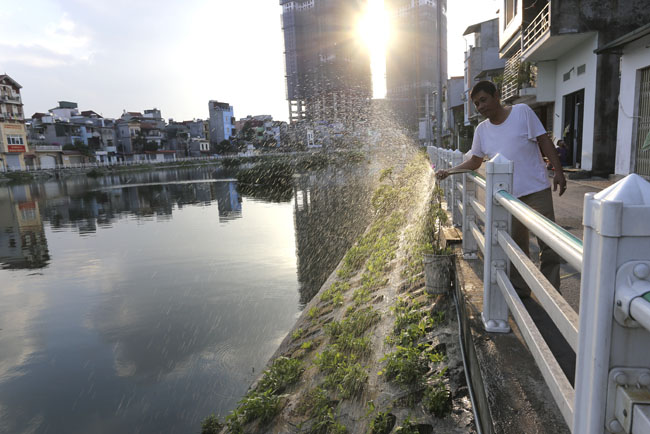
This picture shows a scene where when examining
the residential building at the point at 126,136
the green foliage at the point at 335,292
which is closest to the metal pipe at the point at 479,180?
the green foliage at the point at 335,292

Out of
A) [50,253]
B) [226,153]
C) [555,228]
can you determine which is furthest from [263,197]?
[226,153]

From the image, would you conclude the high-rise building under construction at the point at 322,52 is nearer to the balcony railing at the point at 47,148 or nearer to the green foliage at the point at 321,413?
the balcony railing at the point at 47,148

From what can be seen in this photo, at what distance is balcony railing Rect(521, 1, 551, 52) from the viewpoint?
14.3 metres

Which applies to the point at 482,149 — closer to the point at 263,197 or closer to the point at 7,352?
the point at 7,352

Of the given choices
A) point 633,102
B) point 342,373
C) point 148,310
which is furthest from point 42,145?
point 342,373

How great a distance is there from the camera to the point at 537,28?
16.4 m

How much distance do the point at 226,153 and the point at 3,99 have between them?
48.4 meters

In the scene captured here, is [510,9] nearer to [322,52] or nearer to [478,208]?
[478,208]

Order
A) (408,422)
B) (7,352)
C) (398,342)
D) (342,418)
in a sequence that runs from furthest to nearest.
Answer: (7,352) < (398,342) < (342,418) < (408,422)

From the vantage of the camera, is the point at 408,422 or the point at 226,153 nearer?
the point at 408,422

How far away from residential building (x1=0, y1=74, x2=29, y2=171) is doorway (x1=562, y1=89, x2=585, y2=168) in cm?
6664

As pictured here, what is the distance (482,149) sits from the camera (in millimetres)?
3934

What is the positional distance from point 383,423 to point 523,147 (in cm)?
A: 256

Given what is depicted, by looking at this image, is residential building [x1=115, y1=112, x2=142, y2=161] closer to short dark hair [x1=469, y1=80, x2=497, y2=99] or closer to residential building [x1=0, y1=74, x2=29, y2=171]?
residential building [x1=0, y1=74, x2=29, y2=171]
